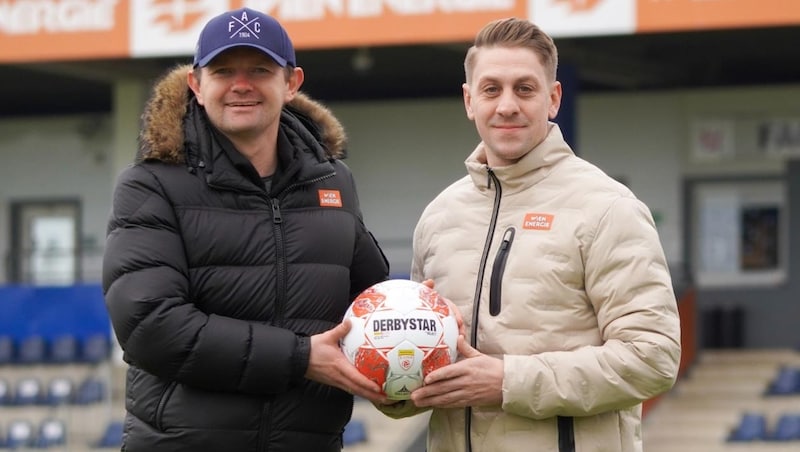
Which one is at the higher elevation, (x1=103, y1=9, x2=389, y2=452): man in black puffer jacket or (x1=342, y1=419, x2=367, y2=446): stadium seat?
(x1=103, y1=9, x2=389, y2=452): man in black puffer jacket

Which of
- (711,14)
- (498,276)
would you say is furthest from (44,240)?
(498,276)

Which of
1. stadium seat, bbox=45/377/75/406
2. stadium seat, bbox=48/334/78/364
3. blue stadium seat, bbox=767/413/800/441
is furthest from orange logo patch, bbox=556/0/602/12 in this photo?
stadium seat, bbox=48/334/78/364

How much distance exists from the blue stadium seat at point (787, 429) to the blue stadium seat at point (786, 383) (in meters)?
1.09

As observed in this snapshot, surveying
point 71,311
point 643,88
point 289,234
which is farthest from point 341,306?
point 643,88

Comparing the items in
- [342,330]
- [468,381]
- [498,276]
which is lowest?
[468,381]

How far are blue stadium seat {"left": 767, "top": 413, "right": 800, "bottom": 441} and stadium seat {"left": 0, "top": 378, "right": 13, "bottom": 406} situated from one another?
8.42 m

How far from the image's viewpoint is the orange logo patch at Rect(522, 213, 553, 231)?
10.1 ft

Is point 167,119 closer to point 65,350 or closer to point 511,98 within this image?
point 511,98

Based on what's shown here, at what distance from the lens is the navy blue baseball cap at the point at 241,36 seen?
3137mm

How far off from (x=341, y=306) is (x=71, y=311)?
39.5 feet

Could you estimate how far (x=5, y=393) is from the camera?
587 inches

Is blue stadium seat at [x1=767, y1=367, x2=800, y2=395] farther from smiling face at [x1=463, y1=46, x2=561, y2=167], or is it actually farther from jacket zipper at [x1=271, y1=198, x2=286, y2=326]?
jacket zipper at [x1=271, y1=198, x2=286, y2=326]

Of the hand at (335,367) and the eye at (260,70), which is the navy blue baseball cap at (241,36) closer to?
the eye at (260,70)

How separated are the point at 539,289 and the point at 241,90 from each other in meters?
0.88
